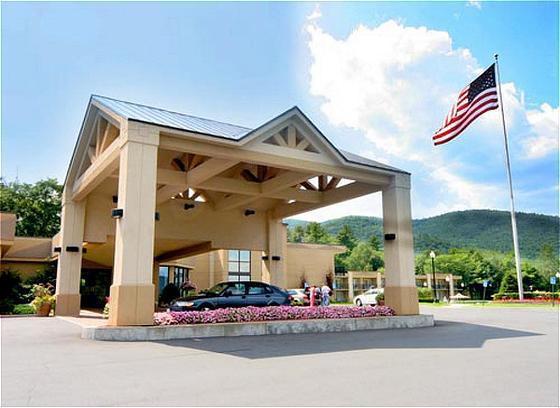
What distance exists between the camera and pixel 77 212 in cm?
1877

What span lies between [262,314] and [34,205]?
44.7m

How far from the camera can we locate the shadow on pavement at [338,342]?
31.8 ft

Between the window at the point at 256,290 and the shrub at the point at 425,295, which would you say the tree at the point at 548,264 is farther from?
the window at the point at 256,290

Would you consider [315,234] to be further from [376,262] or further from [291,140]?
[291,140]

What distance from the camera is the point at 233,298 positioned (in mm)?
15750

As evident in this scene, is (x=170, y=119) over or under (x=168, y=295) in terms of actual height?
over

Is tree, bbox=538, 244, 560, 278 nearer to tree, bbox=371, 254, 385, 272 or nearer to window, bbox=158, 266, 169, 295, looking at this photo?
tree, bbox=371, 254, 385, 272

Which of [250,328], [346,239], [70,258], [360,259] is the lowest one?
[250,328]

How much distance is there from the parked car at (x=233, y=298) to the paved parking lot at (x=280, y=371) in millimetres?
3432

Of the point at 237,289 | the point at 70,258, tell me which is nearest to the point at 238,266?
the point at 70,258

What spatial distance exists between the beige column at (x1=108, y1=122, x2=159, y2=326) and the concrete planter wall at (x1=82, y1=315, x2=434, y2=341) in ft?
1.71

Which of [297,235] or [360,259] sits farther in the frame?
[297,235]

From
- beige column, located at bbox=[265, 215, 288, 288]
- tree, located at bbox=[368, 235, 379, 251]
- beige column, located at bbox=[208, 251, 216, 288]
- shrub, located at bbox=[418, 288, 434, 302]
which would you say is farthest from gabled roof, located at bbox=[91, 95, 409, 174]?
tree, located at bbox=[368, 235, 379, 251]

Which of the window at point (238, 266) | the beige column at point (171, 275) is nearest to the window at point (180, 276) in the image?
the beige column at point (171, 275)
